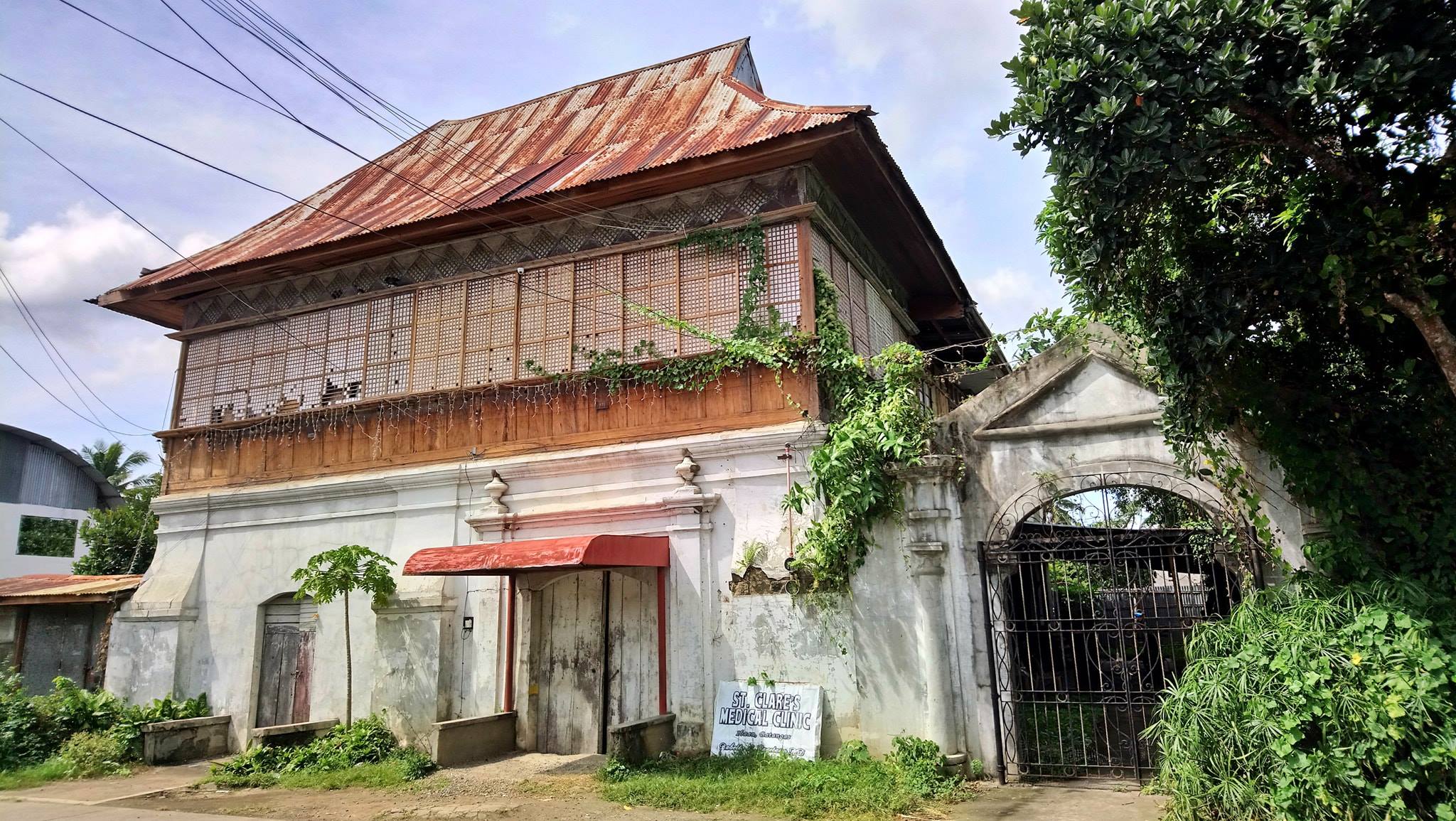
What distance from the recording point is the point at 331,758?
9477 millimetres

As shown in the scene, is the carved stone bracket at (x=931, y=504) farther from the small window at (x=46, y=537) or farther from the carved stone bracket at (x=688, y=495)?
the small window at (x=46, y=537)

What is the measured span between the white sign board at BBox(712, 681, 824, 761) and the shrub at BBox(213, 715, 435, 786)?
3.06 m

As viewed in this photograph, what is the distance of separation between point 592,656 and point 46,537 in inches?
1111

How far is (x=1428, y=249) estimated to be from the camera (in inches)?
230

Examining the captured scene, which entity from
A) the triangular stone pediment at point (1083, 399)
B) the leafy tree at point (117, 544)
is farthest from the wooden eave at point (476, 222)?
the leafy tree at point (117, 544)

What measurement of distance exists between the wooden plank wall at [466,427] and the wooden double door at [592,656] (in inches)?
66.2

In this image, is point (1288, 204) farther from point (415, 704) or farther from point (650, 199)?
point (415, 704)

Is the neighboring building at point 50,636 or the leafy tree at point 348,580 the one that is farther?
the neighboring building at point 50,636

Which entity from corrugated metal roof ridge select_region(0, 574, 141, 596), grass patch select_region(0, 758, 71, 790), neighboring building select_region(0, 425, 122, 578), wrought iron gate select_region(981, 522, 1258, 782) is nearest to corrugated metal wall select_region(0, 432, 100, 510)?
neighboring building select_region(0, 425, 122, 578)

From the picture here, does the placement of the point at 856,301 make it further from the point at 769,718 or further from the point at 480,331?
the point at 769,718

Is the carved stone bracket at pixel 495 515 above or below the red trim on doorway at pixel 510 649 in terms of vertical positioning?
above

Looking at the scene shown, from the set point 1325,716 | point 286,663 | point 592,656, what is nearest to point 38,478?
point 286,663

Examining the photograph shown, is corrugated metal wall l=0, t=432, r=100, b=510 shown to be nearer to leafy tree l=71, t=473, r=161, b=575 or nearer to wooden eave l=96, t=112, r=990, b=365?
leafy tree l=71, t=473, r=161, b=575

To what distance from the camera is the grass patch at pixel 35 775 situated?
9.57 metres
